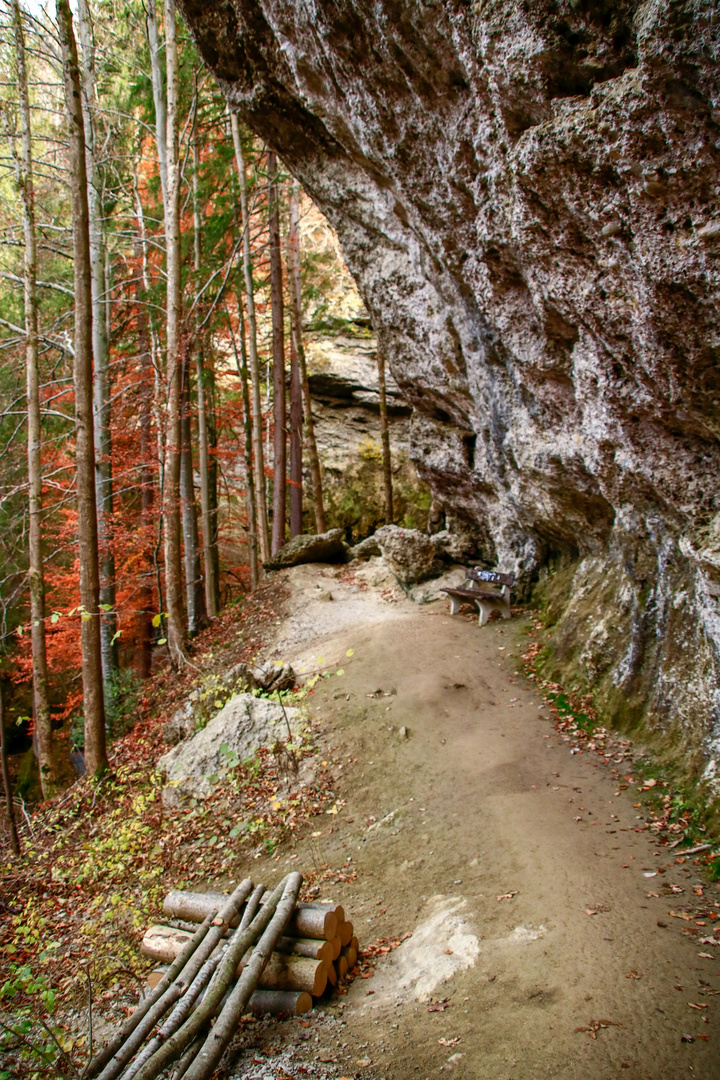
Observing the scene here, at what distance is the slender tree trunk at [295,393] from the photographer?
699 inches

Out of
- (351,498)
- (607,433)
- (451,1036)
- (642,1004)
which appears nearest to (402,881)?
(451,1036)

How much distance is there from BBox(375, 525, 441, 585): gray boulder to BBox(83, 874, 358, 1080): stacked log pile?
381 inches

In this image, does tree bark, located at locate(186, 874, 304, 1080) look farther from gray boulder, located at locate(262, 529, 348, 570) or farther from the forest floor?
gray boulder, located at locate(262, 529, 348, 570)

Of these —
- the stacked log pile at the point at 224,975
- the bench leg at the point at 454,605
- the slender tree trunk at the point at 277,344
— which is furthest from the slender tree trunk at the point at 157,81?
the stacked log pile at the point at 224,975

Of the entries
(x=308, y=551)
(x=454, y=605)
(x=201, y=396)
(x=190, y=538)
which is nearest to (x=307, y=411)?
(x=201, y=396)

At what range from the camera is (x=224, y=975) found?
14.4 feet

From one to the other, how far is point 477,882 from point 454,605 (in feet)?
23.8

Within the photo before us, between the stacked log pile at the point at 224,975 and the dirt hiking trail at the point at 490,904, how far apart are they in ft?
0.82

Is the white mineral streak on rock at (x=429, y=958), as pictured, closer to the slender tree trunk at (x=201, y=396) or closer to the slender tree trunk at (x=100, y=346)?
the slender tree trunk at (x=100, y=346)

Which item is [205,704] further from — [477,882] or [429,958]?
[429,958]

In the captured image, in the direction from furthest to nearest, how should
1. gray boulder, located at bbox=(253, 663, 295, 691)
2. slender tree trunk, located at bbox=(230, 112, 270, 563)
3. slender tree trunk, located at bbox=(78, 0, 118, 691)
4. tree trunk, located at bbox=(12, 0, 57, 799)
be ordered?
1. slender tree trunk, located at bbox=(230, 112, 270, 563)
2. slender tree trunk, located at bbox=(78, 0, 118, 691)
3. gray boulder, located at bbox=(253, 663, 295, 691)
4. tree trunk, located at bbox=(12, 0, 57, 799)

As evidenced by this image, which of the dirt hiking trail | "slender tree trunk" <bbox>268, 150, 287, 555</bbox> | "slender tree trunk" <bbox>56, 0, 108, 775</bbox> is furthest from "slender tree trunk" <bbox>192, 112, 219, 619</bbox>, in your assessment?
the dirt hiking trail

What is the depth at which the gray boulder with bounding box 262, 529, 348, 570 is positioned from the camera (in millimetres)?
16078

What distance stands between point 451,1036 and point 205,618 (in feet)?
46.1
